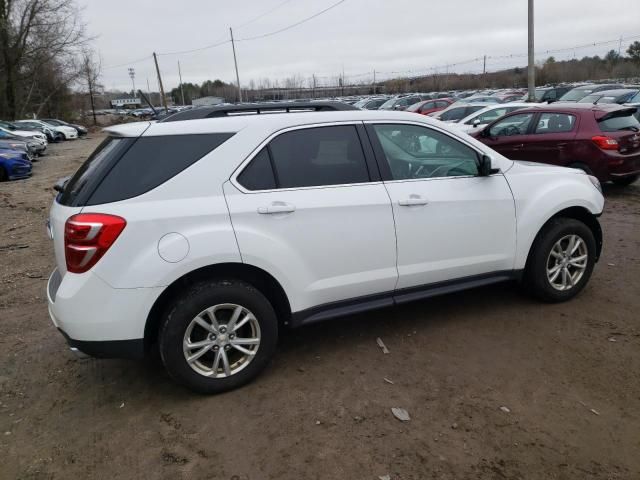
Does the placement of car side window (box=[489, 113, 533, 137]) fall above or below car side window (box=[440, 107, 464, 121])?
below

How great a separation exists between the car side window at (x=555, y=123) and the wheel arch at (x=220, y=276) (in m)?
7.13

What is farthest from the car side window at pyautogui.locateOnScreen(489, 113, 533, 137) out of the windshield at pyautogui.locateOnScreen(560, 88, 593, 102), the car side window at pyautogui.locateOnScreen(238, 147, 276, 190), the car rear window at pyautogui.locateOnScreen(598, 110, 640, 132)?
the windshield at pyautogui.locateOnScreen(560, 88, 593, 102)

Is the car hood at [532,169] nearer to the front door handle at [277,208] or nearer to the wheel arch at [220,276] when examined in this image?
the front door handle at [277,208]

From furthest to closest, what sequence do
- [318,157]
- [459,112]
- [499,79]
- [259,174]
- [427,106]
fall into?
[499,79] → [427,106] → [459,112] → [318,157] → [259,174]

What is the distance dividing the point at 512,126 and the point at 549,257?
6.10 m

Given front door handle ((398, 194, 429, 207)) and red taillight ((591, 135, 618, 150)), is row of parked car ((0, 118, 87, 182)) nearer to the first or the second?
front door handle ((398, 194, 429, 207))

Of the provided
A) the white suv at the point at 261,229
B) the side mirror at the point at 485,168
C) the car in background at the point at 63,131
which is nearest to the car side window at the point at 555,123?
the white suv at the point at 261,229

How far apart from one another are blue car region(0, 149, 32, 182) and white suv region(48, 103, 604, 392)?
13.4 meters

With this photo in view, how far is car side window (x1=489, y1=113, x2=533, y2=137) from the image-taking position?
9281mm

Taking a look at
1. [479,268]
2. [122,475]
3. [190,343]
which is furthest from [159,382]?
[479,268]

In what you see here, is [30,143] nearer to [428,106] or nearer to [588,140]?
[428,106]

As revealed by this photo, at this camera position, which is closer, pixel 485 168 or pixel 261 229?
pixel 261 229

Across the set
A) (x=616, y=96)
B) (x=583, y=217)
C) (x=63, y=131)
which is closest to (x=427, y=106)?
(x=616, y=96)

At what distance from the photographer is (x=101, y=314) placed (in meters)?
2.87
